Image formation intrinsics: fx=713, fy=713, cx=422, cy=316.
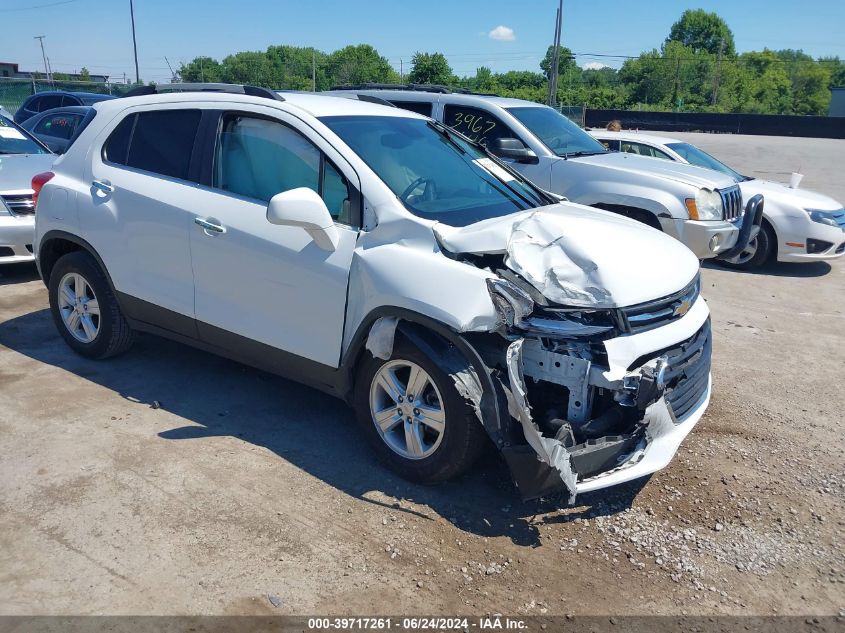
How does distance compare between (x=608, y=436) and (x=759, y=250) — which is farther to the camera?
(x=759, y=250)

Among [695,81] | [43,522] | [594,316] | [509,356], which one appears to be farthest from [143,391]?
[695,81]

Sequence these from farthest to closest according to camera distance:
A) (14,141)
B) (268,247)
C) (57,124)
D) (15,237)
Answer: (57,124) → (14,141) → (15,237) → (268,247)

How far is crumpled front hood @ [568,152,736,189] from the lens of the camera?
806cm

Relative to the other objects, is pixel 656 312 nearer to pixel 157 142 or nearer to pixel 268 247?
pixel 268 247

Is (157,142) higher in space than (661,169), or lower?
higher

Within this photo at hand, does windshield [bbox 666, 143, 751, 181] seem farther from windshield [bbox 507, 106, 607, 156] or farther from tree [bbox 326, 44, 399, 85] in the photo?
tree [bbox 326, 44, 399, 85]

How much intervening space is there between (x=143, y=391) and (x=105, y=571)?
6.59ft

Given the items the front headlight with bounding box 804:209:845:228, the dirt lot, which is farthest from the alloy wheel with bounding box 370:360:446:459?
the front headlight with bounding box 804:209:845:228

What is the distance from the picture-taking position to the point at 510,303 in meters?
3.32

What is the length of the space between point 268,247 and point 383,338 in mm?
968

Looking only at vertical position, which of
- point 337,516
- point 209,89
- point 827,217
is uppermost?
point 209,89

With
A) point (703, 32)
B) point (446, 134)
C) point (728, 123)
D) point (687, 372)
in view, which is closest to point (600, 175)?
point (446, 134)

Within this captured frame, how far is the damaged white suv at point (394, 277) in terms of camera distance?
336 centimetres

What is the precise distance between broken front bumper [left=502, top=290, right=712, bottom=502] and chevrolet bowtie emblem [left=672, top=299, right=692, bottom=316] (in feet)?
0.41
